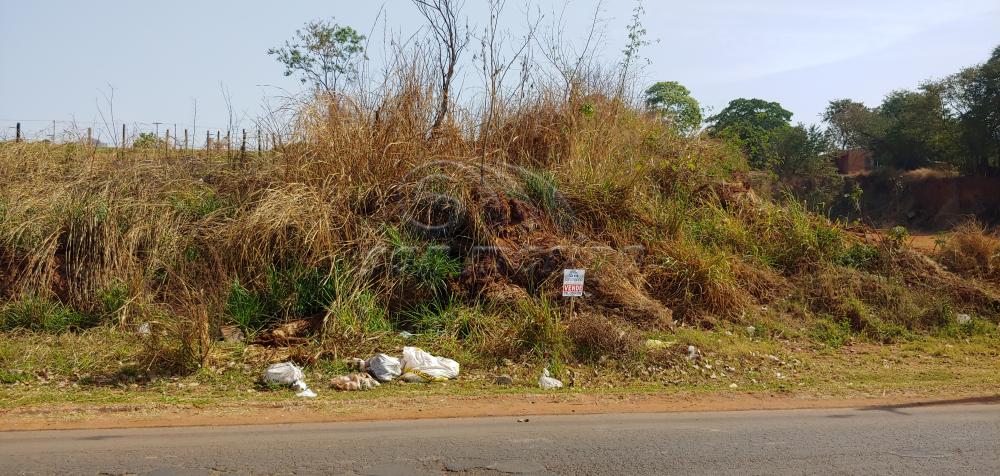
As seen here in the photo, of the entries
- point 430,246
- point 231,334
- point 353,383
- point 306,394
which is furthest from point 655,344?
point 231,334

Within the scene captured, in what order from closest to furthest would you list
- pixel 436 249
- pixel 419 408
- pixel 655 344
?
pixel 419 408, pixel 655 344, pixel 436 249

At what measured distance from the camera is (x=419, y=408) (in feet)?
23.2

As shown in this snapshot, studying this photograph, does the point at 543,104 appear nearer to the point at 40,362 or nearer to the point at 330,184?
the point at 330,184

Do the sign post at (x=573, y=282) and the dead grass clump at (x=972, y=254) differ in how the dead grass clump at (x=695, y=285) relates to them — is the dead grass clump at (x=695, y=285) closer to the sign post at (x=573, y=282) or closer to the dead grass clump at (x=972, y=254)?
the sign post at (x=573, y=282)

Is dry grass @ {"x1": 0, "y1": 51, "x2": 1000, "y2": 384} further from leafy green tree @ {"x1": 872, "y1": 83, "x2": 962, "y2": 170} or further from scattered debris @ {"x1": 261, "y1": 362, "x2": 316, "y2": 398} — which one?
leafy green tree @ {"x1": 872, "y1": 83, "x2": 962, "y2": 170}

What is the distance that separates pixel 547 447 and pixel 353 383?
9.48ft

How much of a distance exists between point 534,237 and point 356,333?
3.08m

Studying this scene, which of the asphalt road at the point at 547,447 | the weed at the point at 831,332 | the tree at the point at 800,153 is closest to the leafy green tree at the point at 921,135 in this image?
the tree at the point at 800,153

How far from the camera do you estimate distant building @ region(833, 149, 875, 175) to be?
3381cm

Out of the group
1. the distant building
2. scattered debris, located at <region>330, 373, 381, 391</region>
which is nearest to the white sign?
scattered debris, located at <region>330, 373, 381, 391</region>

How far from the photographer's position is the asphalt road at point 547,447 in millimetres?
5203

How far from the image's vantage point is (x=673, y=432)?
619cm

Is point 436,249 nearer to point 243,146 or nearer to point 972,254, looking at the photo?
point 243,146

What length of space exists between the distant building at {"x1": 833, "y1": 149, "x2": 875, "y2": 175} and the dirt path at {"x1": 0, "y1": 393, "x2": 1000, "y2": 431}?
28396 millimetres
